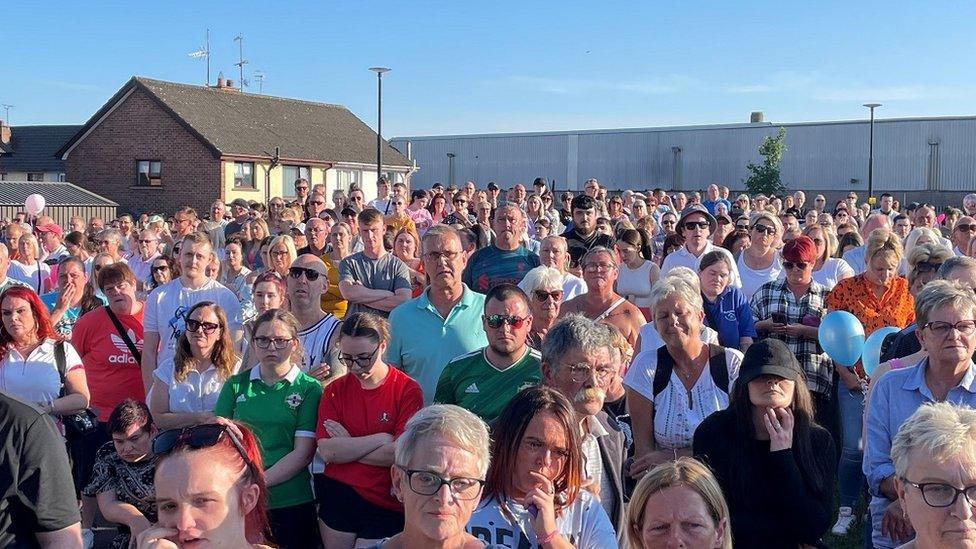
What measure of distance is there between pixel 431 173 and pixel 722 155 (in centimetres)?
1677

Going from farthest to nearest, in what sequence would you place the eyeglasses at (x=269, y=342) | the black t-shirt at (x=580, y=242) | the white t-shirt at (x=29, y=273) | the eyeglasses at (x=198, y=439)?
the white t-shirt at (x=29, y=273) < the black t-shirt at (x=580, y=242) < the eyeglasses at (x=269, y=342) < the eyeglasses at (x=198, y=439)

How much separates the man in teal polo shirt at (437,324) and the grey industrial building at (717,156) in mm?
38719

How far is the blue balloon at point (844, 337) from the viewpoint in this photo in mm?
5828

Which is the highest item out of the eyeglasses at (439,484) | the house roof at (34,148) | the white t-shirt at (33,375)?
the house roof at (34,148)

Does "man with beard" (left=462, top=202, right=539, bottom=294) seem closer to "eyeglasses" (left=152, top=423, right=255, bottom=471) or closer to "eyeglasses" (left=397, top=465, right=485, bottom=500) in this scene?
"eyeglasses" (left=397, top=465, right=485, bottom=500)

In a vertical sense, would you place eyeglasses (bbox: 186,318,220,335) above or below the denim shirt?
above

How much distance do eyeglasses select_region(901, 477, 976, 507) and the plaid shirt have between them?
11.7 ft

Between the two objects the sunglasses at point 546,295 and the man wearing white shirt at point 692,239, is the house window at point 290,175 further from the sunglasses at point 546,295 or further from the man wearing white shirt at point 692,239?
the sunglasses at point 546,295

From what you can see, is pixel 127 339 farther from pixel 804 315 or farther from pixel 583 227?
pixel 804 315

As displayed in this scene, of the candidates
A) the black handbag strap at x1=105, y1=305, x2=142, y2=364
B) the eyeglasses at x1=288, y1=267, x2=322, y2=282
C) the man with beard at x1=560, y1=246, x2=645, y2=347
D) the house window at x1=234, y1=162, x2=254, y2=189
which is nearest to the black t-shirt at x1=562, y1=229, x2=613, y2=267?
the man with beard at x1=560, y1=246, x2=645, y2=347

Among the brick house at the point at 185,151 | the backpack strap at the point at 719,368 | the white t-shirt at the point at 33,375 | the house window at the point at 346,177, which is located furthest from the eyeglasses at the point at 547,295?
the house window at the point at 346,177

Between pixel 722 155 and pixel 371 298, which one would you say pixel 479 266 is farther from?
pixel 722 155

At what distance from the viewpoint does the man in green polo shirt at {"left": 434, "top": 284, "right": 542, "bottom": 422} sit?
179 inches

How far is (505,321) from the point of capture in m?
4.59
